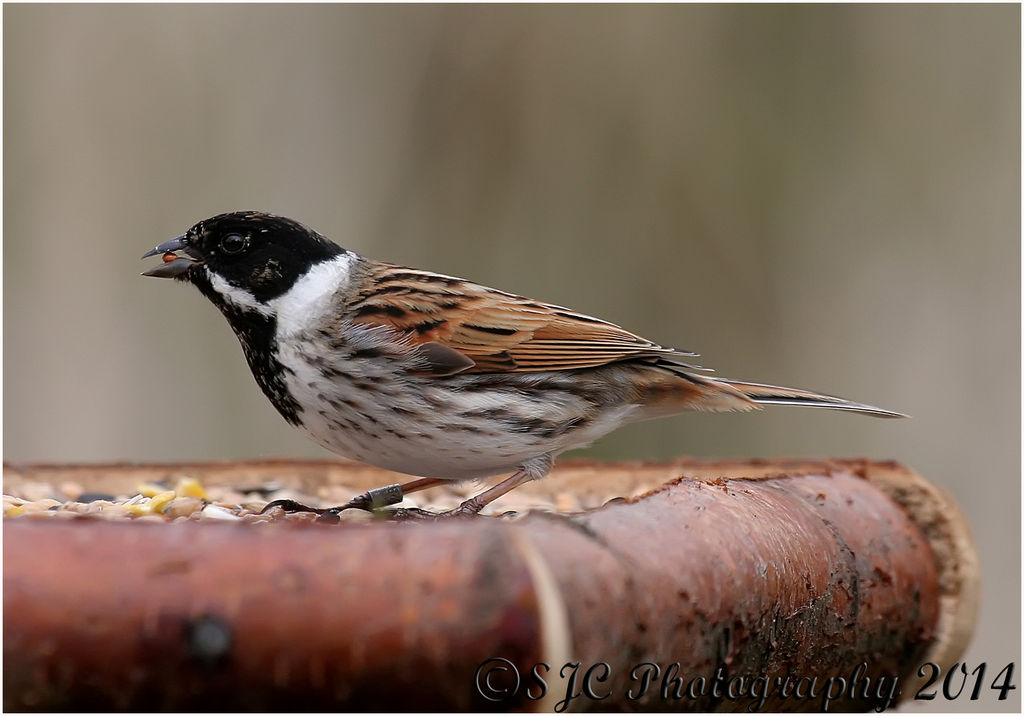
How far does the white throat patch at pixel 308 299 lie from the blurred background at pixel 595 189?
3125 millimetres

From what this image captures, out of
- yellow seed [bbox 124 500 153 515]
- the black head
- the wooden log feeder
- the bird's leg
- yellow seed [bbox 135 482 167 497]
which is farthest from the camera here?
the black head

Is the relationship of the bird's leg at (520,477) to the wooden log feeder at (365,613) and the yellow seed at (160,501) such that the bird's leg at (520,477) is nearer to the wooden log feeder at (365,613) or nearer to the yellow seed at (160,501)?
the yellow seed at (160,501)

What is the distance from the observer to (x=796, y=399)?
413cm

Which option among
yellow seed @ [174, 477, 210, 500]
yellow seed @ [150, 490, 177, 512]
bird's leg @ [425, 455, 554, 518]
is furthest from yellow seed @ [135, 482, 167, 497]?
bird's leg @ [425, 455, 554, 518]

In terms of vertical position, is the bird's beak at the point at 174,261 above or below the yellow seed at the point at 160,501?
above

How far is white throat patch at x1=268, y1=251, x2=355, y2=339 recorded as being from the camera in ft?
12.2

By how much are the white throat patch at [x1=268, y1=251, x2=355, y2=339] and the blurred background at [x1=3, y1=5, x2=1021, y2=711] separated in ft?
10.3

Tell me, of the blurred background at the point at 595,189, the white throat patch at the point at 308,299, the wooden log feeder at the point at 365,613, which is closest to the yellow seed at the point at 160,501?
the white throat patch at the point at 308,299

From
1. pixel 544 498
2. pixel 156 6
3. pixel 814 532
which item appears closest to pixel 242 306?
pixel 544 498

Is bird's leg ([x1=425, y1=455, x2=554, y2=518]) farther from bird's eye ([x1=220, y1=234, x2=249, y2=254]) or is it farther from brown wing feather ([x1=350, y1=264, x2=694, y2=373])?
bird's eye ([x1=220, y1=234, x2=249, y2=254])

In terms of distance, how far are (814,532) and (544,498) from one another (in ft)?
5.03

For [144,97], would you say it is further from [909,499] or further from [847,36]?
[909,499]

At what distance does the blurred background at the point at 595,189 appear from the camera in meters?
6.85

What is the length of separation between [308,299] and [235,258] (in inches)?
9.9
